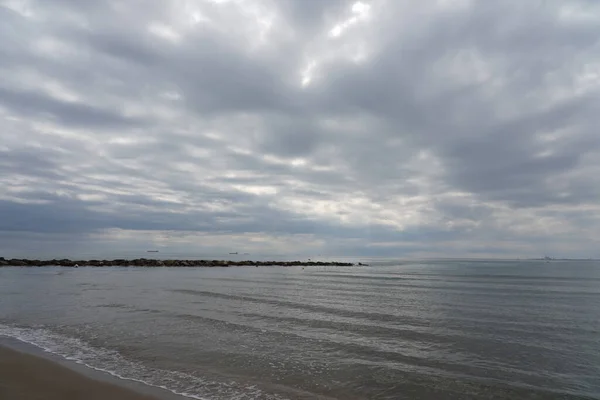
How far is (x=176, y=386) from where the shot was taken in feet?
31.0

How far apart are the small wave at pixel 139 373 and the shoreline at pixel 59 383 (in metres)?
0.27

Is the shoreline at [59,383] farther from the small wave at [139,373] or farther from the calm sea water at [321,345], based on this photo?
the calm sea water at [321,345]

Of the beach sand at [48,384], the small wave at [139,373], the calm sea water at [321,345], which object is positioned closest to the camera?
the beach sand at [48,384]

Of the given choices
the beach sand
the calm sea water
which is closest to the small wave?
the calm sea water

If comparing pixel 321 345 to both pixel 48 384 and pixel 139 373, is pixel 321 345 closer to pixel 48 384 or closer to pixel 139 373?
pixel 139 373

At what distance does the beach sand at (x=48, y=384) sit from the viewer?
28.2ft

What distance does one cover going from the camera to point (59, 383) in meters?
9.47

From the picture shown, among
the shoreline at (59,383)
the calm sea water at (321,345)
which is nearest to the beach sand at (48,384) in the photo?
the shoreline at (59,383)

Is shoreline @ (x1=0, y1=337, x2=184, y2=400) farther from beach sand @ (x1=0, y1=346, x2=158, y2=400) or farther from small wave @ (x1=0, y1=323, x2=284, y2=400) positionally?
small wave @ (x1=0, y1=323, x2=284, y2=400)

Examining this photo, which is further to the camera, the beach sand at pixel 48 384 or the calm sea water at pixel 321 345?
the calm sea water at pixel 321 345

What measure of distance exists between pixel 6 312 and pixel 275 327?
591 inches

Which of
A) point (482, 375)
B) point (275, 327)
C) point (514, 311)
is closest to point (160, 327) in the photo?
point (275, 327)

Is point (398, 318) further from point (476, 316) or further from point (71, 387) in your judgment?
point (71, 387)

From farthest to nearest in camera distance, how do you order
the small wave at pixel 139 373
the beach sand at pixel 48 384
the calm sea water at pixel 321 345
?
the calm sea water at pixel 321 345 < the small wave at pixel 139 373 < the beach sand at pixel 48 384
